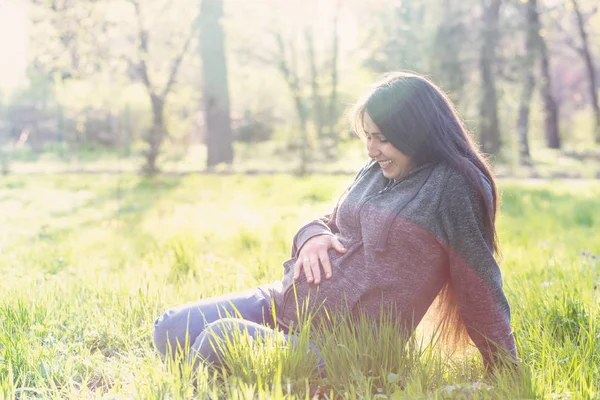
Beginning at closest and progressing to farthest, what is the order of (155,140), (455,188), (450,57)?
(455,188) → (155,140) → (450,57)

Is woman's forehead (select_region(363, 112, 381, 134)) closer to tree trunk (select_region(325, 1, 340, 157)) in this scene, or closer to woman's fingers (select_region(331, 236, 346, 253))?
woman's fingers (select_region(331, 236, 346, 253))

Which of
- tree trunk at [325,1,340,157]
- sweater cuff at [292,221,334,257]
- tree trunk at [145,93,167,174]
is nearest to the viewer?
sweater cuff at [292,221,334,257]

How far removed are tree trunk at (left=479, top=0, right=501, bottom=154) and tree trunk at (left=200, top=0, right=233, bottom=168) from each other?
6.12 meters

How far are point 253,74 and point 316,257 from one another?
27.6 meters

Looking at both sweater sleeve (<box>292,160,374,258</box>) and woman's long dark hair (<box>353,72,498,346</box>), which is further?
sweater sleeve (<box>292,160,374,258</box>)

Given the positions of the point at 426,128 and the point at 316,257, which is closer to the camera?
the point at 426,128

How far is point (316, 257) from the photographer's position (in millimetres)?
2686

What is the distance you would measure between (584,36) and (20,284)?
25147 mm

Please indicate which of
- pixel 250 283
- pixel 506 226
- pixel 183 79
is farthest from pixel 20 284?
pixel 183 79

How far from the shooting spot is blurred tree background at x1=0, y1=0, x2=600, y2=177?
48.9 ft

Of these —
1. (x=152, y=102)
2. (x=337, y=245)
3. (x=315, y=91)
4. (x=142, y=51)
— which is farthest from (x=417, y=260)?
(x=315, y=91)

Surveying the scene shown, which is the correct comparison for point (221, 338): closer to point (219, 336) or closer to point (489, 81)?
point (219, 336)

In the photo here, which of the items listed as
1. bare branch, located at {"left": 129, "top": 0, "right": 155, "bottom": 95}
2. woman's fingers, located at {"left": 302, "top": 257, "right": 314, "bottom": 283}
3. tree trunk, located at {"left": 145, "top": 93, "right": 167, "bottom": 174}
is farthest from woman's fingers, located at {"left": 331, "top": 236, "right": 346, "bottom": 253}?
bare branch, located at {"left": 129, "top": 0, "right": 155, "bottom": 95}

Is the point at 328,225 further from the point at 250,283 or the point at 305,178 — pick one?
the point at 305,178
